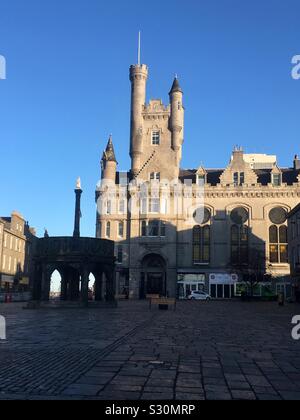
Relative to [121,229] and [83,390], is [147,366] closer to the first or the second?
[83,390]

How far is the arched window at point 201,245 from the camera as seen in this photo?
201ft

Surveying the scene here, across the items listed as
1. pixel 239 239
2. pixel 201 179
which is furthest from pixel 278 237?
pixel 201 179

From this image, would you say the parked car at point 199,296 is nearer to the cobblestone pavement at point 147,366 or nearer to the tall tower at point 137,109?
the tall tower at point 137,109

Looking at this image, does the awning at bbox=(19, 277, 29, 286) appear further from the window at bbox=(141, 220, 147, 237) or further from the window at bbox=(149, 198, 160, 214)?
the window at bbox=(149, 198, 160, 214)

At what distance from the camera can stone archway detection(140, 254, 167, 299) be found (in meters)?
60.6

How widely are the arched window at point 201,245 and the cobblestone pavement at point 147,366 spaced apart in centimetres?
4587

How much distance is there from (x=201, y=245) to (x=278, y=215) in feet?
37.1

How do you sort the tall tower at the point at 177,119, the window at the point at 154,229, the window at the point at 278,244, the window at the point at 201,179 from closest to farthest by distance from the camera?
1. the window at the point at 278,244
2. the window at the point at 154,229
3. the window at the point at 201,179
4. the tall tower at the point at 177,119

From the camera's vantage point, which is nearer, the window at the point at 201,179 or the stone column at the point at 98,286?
the stone column at the point at 98,286

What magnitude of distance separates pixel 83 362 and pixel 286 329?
11.0 meters

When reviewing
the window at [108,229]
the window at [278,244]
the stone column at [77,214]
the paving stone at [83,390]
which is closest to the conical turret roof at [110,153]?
the window at [108,229]

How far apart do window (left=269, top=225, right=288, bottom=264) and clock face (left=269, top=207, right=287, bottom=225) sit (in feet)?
2.29

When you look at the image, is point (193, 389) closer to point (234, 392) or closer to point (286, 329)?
point (234, 392)
